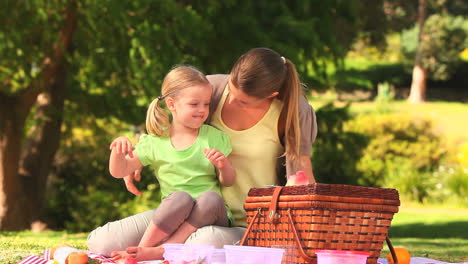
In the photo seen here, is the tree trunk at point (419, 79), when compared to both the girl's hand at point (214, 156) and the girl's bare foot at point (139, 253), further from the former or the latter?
the girl's bare foot at point (139, 253)

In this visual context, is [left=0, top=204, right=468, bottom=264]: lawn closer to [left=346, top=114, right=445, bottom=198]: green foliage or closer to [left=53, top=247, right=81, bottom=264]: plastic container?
[left=53, top=247, right=81, bottom=264]: plastic container

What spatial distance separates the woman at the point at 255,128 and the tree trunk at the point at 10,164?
603cm

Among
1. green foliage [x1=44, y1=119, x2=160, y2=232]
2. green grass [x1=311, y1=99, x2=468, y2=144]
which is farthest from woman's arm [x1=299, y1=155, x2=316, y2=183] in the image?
green grass [x1=311, y1=99, x2=468, y2=144]

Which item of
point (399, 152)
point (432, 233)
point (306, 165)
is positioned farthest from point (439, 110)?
point (306, 165)

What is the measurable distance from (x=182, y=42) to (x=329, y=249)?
16.7ft

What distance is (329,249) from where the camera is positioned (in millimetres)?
3842

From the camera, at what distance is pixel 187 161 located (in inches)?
175

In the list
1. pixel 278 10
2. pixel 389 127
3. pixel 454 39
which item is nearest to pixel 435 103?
pixel 454 39

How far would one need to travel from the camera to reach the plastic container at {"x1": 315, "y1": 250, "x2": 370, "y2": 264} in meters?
3.59

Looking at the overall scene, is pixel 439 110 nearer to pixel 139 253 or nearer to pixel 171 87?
pixel 171 87

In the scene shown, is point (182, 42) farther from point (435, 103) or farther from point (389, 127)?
point (435, 103)

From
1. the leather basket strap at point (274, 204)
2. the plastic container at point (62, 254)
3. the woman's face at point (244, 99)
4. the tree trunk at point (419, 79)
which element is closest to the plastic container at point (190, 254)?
the leather basket strap at point (274, 204)

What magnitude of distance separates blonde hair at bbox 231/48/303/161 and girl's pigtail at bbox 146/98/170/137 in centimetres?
48

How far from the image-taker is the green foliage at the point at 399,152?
15.7m
